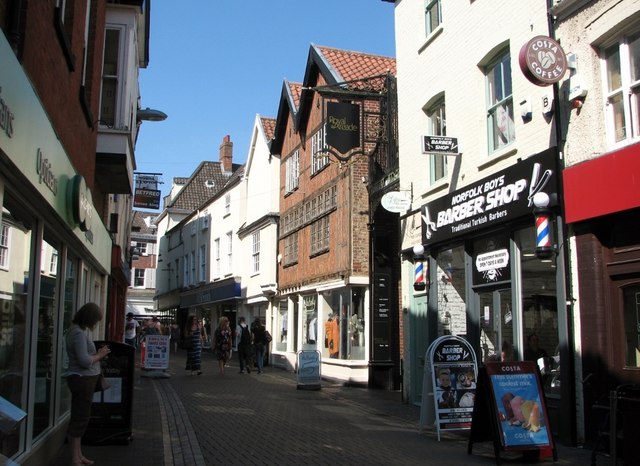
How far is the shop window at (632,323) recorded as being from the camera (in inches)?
320

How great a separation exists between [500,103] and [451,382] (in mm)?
4586

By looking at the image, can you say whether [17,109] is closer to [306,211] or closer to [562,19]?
[562,19]

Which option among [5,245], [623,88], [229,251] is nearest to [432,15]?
[623,88]

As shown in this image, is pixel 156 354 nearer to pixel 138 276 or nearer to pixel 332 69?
pixel 332 69

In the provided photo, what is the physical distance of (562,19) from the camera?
9414 millimetres

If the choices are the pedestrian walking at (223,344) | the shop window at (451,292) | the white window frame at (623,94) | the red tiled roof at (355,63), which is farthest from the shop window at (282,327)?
the white window frame at (623,94)

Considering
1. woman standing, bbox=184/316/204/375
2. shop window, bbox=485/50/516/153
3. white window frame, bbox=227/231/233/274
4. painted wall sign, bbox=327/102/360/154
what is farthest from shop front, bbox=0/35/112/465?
white window frame, bbox=227/231/233/274

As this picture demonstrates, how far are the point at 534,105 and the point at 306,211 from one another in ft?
44.5

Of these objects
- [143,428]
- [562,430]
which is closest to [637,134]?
[562,430]

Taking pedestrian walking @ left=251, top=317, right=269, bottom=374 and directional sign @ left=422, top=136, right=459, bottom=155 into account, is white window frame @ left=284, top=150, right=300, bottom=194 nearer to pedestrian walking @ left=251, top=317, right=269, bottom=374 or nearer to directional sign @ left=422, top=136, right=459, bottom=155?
pedestrian walking @ left=251, top=317, right=269, bottom=374

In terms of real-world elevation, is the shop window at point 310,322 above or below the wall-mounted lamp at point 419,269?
below

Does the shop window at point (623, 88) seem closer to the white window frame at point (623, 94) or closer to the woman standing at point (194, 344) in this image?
the white window frame at point (623, 94)

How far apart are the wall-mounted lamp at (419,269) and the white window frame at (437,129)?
1.39 m

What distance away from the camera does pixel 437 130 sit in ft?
44.8
